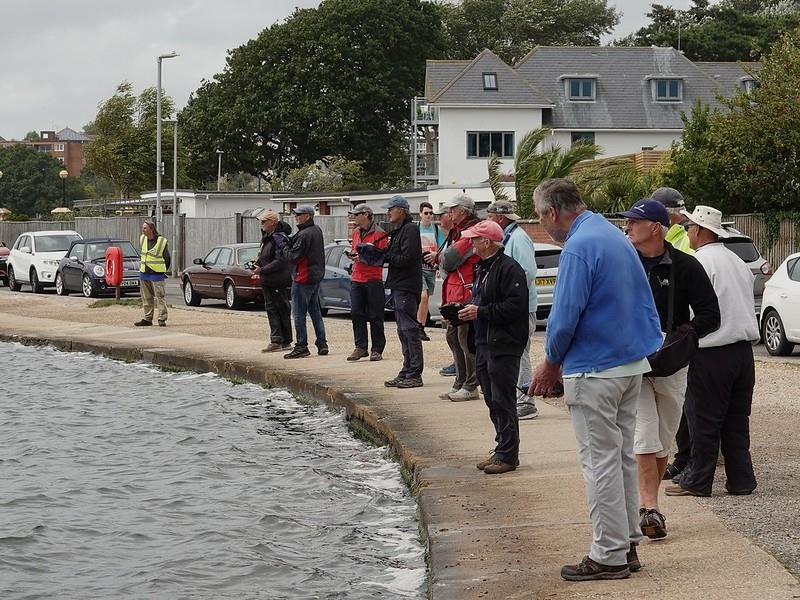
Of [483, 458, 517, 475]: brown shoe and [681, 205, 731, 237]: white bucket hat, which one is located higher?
[681, 205, 731, 237]: white bucket hat

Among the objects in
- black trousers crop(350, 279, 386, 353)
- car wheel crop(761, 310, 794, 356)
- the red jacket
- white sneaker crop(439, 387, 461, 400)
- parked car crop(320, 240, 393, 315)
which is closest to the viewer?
white sneaker crop(439, 387, 461, 400)

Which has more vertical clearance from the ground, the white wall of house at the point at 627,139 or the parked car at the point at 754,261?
the white wall of house at the point at 627,139

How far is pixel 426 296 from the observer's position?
18.0m

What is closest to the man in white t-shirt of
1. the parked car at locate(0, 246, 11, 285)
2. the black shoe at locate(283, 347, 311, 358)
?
the black shoe at locate(283, 347, 311, 358)

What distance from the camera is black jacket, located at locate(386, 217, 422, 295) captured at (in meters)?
14.0

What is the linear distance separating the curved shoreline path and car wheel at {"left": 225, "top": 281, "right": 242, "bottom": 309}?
10594 mm

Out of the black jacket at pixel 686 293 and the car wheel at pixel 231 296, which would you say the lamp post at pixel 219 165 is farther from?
the black jacket at pixel 686 293

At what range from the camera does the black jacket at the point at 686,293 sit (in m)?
7.65

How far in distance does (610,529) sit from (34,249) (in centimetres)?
3323

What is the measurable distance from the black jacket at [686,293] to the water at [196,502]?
2.11 m

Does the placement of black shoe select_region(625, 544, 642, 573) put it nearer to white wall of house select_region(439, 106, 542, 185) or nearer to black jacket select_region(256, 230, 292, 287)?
black jacket select_region(256, 230, 292, 287)

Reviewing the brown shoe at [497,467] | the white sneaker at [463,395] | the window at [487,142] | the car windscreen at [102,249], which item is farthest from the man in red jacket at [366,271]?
the window at [487,142]

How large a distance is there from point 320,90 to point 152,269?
172ft

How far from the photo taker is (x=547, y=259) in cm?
2158
